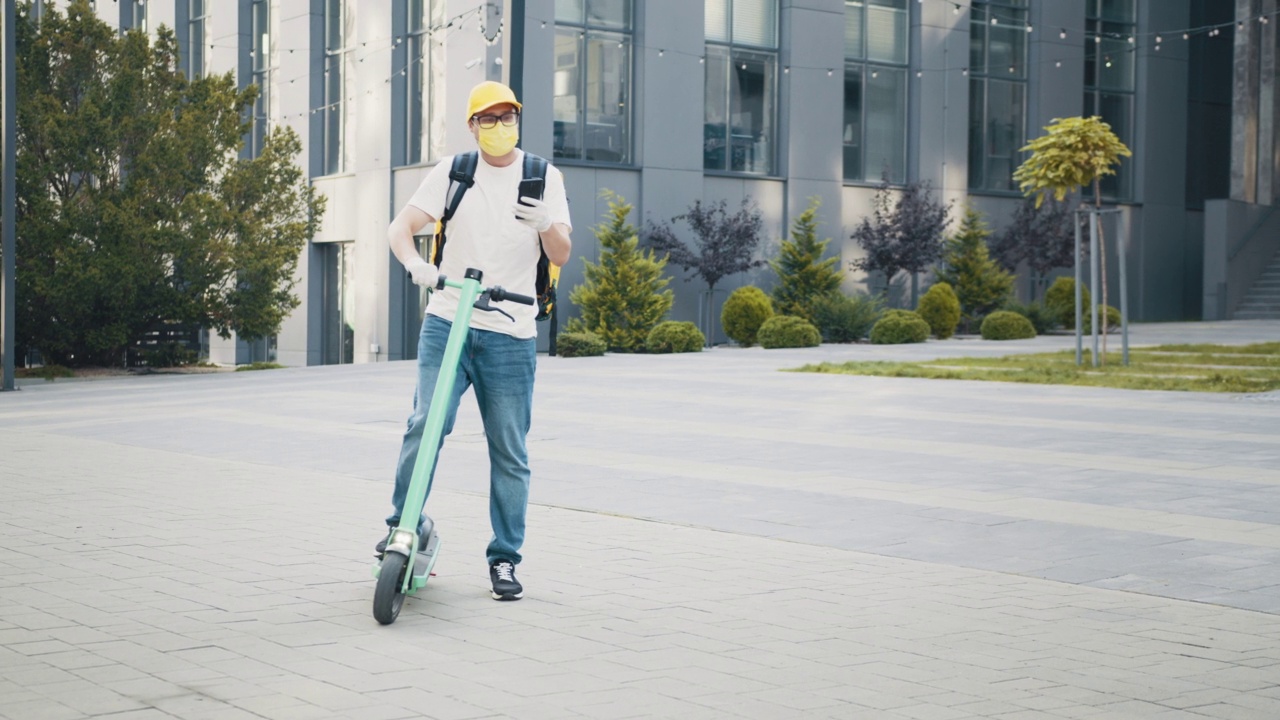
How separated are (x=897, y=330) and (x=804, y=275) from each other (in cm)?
246

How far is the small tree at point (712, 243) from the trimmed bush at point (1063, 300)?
833 cm

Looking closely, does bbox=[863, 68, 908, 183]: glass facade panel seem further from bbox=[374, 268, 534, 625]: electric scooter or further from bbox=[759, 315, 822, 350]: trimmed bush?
bbox=[374, 268, 534, 625]: electric scooter

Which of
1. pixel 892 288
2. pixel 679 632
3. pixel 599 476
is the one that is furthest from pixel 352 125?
pixel 679 632

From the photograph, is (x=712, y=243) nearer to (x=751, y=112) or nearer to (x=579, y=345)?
(x=751, y=112)

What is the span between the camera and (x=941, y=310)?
31188 mm

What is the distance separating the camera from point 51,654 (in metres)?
4.82

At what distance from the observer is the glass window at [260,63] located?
3519 cm

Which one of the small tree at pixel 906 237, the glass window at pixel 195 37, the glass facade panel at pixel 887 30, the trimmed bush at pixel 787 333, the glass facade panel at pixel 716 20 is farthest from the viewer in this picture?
the glass window at pixel 195 37

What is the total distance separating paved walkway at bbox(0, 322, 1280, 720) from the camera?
445 cm

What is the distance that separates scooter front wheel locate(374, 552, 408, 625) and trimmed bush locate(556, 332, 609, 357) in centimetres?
1972

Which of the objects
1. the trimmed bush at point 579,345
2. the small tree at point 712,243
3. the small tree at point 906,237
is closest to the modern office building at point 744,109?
the small tree at point 712,243

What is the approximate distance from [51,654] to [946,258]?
30415 mm

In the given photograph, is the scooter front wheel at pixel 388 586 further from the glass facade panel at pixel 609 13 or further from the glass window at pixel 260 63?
the glass window at pixel 260 63

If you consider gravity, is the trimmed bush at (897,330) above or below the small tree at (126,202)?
below
